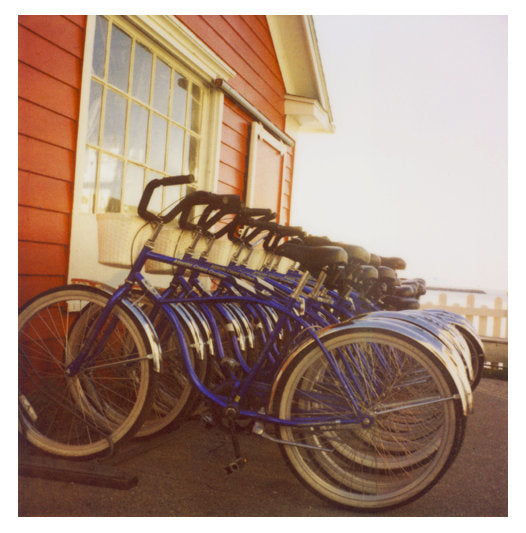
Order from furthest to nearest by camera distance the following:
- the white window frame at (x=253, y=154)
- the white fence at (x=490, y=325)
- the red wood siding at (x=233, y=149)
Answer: the white fence at (x=490, y=325) → the white window frame at (x=253, y=154) → the red wood siding at (x=233, y=149)

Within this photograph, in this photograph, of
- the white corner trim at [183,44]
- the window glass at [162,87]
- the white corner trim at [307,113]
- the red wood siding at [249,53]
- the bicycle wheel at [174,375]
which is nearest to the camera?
the bicycle wheel at [174,375]

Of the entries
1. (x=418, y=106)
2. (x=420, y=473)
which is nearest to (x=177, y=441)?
(x=420, y=473)

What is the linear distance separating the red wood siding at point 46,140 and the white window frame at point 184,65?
37 millimetres

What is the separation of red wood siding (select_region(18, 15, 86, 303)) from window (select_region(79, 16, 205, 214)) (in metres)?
0.21

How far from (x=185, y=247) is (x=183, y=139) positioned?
5.71ft

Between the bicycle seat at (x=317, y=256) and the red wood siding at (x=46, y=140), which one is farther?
the red wood siding at (x=46, y=140)

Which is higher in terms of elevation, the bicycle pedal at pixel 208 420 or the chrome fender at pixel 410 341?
the chrome fender at pixel 410 341

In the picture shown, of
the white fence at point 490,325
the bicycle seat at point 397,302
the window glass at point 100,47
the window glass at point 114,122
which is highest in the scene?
the window glass at point 100,47

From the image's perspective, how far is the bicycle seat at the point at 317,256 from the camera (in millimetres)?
1878

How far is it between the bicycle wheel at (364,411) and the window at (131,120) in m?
1.66

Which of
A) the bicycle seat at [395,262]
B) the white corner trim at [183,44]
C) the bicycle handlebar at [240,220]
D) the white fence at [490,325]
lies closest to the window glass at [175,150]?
the white corner trim at [183,44]

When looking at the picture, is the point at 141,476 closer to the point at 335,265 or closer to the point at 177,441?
the point at 177,441

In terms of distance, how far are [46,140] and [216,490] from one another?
1863 millimetres

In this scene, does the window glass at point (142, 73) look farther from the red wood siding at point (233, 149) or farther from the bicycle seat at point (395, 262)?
the bicycle seat at point (395, 262)
